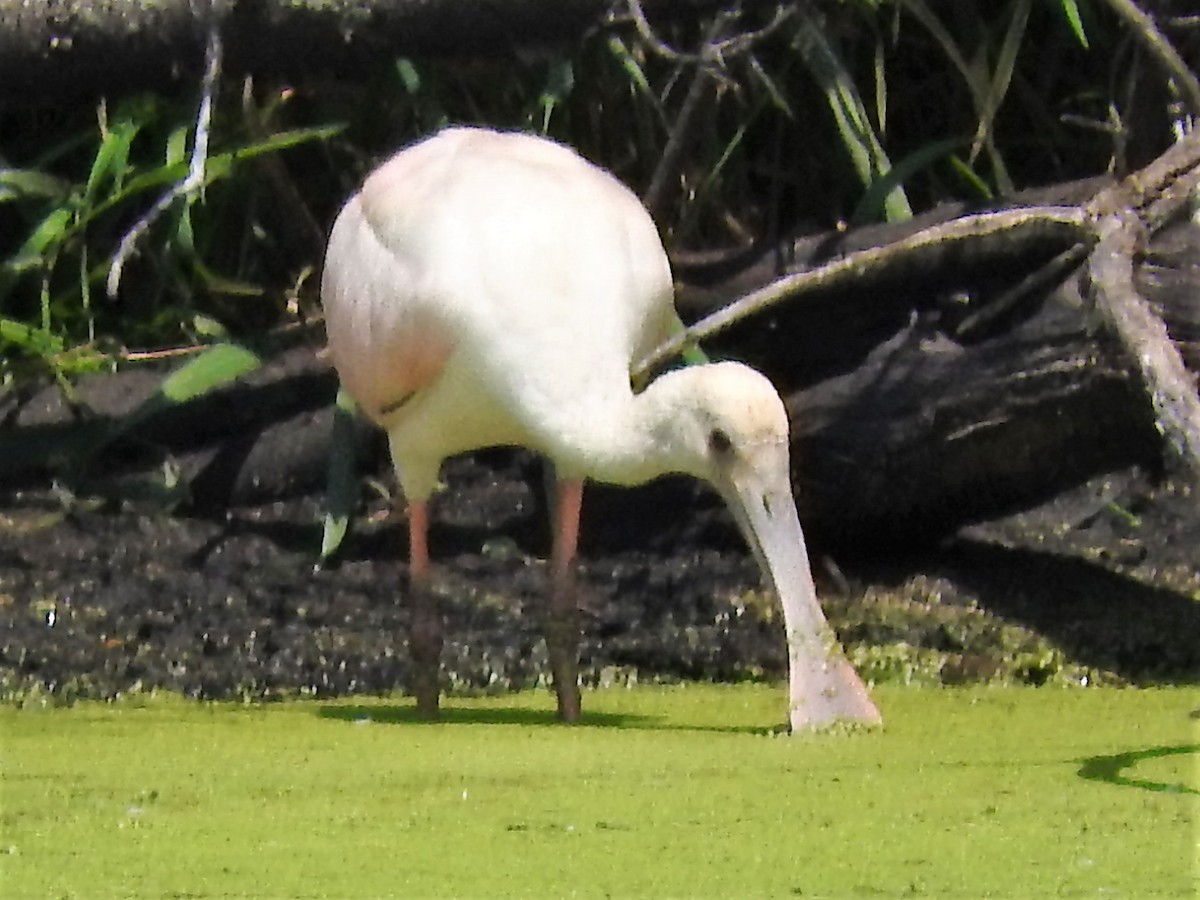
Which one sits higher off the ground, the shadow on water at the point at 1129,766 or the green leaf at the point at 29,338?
the green leaf at the point at 29,338

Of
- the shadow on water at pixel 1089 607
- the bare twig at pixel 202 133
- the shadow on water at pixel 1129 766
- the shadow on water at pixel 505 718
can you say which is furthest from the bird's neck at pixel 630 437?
the bare twig at pixel 202 133

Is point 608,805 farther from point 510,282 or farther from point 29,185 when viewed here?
point 29,185

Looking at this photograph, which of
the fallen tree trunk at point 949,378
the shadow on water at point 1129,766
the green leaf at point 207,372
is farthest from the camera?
the green leaf at point 207,372

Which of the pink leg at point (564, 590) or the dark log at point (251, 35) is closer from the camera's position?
the pink leg at point (564, 590)

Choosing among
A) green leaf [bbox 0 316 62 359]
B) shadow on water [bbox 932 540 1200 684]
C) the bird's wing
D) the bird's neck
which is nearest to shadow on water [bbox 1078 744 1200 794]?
the bird's neck

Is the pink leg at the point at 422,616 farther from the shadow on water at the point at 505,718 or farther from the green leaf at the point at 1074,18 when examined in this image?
the green leaf at the point at 1074,18

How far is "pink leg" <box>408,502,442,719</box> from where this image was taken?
11.5 feet

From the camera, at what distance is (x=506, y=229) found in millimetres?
3277

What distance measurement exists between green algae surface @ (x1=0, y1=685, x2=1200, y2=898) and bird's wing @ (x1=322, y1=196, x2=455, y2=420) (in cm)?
54

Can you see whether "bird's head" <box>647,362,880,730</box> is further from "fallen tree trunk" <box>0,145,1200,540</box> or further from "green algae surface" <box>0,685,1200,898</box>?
"fallen tree trunk" <box>0,145,1200,540</box>

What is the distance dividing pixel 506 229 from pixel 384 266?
29cm

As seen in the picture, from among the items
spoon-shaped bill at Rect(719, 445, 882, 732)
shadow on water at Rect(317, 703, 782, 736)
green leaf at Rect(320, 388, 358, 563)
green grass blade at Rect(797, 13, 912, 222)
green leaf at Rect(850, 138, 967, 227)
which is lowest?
shadow on water at Rect(317, 703, 782, 736)

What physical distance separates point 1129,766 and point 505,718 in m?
1.08

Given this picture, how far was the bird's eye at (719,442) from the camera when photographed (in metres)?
3.06
